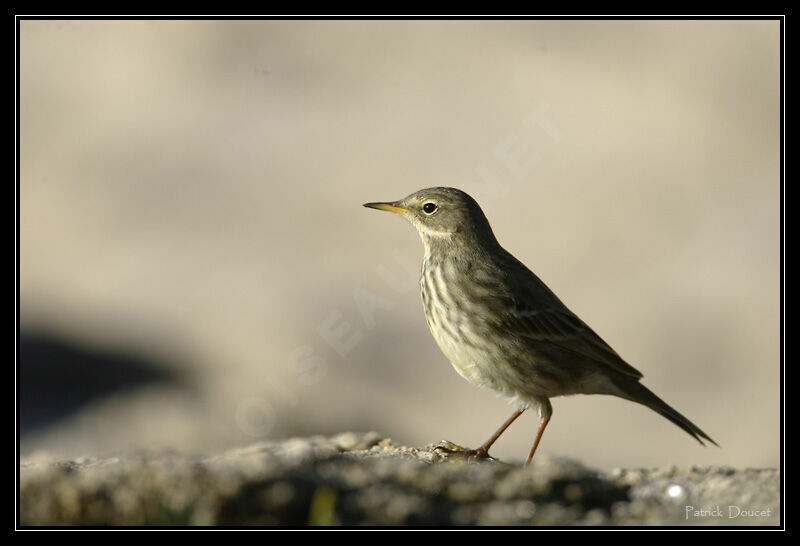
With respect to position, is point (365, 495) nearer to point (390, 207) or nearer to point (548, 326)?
point (548, 326)

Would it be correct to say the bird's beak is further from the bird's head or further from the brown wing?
the brown wing

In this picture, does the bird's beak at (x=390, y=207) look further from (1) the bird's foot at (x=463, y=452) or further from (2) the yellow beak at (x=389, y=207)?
Answer: (1) the bird's foot at (x=463, y=452)

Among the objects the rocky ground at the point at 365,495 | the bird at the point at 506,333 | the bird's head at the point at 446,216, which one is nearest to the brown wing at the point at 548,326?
the bird at the point at 506,333

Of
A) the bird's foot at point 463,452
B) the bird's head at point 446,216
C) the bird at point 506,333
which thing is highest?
the bird's head at point 446,216

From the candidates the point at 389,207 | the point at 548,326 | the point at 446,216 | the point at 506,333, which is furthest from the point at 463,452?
the point at 389,207

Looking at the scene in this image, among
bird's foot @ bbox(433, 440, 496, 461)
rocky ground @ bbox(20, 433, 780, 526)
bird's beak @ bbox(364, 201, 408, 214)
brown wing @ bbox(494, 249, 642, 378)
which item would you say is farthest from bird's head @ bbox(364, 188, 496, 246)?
rocky ground @ bbox(20, 433, 780, 526)

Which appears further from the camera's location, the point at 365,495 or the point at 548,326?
the point at 548,326
